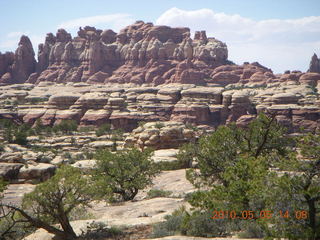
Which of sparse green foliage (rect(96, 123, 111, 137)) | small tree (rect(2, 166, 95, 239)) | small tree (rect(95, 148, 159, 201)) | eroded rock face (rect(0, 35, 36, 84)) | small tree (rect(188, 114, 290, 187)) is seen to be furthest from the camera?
eroded rock face (rect(0, 35, 36, 84))

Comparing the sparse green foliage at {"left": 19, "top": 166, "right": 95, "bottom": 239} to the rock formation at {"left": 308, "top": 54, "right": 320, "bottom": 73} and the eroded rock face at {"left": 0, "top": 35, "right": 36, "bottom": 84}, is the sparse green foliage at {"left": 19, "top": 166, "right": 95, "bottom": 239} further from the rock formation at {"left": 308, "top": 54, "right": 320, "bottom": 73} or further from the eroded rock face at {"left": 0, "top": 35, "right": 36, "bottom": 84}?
the eroded rock face at {"left": 0, "top": 35, "right": 36, "bottom": 84}

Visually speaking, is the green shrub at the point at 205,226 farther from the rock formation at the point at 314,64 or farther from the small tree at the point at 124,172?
the rock formation at the point at 314,64

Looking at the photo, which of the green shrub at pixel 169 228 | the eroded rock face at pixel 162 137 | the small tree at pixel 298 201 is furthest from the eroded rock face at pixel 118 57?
the small tree at pixel 298 201

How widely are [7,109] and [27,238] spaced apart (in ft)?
315

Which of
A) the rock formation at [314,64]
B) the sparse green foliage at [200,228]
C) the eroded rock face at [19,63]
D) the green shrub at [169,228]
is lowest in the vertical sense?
the green shrub at [169,228]

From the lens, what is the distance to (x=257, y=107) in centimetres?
9812

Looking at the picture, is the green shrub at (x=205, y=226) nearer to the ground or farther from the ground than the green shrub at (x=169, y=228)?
farther from the ground

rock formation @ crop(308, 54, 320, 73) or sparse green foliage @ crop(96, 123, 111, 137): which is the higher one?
rock formation @ crop(308, 54, 320, 73)
